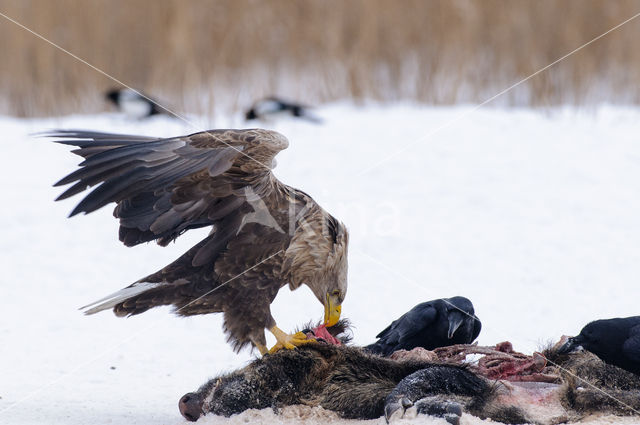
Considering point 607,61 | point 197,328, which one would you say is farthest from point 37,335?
point 607,61

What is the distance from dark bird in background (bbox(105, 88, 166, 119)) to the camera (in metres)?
10.2

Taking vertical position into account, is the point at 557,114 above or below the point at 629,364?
below

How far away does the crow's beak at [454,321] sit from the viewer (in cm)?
362

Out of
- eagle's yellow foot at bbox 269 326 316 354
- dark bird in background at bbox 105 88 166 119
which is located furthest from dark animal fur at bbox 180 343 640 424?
dark bird in background at bbox 105 88 166 119

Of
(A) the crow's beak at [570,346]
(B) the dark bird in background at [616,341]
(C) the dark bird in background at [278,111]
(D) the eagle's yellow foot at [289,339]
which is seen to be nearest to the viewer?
(B) the dark bird in background at [616,341]

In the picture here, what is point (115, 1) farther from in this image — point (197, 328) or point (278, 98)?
point (197, 328)

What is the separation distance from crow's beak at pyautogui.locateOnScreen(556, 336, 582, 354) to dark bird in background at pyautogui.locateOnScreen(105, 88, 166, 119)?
732cm

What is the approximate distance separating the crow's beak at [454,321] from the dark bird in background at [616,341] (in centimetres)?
50

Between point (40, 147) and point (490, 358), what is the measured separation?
21.5ft

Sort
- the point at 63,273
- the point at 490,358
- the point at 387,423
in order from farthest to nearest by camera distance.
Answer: the point at 63,273, the point at 490,358, the point at 387,423

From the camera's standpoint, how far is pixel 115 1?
10.7m

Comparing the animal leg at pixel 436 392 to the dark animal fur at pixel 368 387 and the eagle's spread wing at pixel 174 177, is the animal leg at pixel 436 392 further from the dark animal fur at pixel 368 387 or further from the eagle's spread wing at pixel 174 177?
the eagle's spread wing at pixel 174 177

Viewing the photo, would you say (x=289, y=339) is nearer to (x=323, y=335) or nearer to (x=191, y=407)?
(x=323, y=335)

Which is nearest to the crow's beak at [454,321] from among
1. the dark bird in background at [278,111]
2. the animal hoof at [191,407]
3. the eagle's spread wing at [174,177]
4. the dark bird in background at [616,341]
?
the dark bird in background at [616,341]
